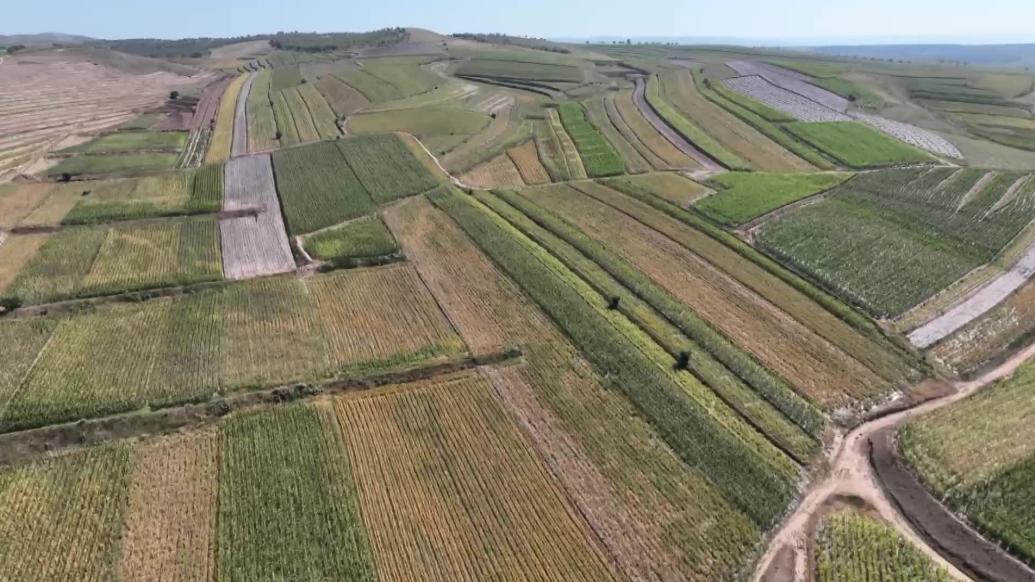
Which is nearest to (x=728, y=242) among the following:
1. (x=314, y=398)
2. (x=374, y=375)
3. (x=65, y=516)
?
(x=374, y=375)

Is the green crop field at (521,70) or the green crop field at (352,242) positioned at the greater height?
the green crop field at (521,70)

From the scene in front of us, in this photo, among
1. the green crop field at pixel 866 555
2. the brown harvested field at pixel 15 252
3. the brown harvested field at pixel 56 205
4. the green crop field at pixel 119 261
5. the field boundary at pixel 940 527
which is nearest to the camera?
the green crop field at pixel 866 555

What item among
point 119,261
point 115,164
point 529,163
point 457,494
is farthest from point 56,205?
point 457,494

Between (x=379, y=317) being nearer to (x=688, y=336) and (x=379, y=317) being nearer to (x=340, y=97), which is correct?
(x=688, y=336)

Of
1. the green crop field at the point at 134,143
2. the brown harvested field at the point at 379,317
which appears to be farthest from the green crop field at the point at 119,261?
the green crop field at the point at 134,143

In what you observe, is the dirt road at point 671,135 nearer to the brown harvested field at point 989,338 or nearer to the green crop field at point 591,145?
the green crop field at point 591,145

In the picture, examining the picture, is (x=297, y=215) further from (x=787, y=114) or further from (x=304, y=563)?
(x=787, y=114)
